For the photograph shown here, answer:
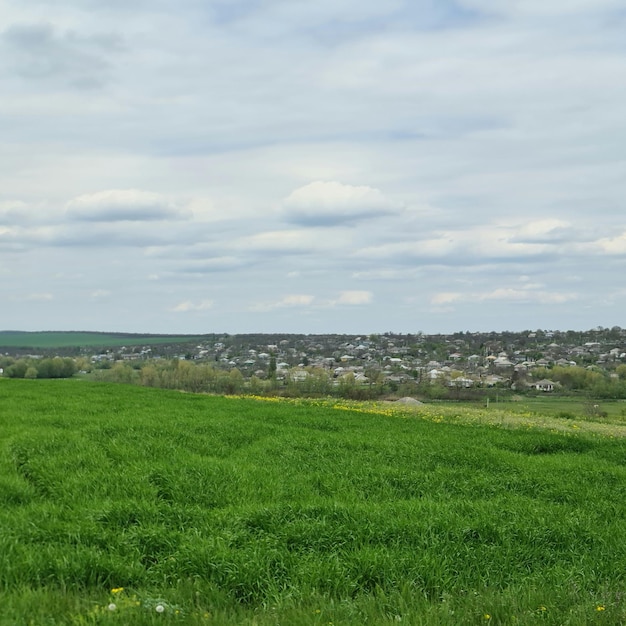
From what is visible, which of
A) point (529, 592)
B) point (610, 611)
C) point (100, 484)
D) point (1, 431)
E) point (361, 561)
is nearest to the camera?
point (610, 611)

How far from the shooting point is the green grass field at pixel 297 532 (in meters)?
6.21

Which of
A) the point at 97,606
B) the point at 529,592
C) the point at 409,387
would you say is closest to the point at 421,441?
the point at 529,592

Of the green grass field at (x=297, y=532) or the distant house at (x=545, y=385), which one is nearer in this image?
the green grass field at (x=297, y=532)

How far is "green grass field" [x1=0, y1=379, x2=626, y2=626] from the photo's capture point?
621cm

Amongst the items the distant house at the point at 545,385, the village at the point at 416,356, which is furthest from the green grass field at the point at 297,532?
the distant house at the point at 545,385

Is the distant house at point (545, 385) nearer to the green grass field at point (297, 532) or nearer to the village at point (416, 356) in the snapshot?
the village at point (416, 356)

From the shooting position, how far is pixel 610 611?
20.5 feet

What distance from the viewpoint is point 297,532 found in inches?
319

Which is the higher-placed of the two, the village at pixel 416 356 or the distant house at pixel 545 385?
the village at pixel 416 356

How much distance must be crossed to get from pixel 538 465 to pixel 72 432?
31.7 ft

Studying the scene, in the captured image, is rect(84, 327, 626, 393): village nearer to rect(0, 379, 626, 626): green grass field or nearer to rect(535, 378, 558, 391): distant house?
A: rect(535, 378, 558, 391): distant house

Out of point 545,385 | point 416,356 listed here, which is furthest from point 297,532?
point 416,356

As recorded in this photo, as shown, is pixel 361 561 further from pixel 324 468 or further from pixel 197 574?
pixel 324 468

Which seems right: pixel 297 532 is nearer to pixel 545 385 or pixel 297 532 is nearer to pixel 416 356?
pixel 545 385
